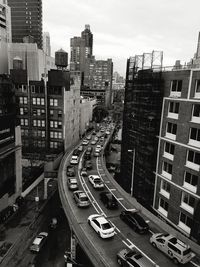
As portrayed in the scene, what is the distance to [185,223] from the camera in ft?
110

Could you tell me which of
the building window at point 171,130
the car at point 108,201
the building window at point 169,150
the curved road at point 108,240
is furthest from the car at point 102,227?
the building window at point 171,130

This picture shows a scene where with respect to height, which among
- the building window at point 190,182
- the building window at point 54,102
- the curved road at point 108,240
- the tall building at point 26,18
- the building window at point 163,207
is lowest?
the building window at point 163,207

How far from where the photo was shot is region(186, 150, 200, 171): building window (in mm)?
31266

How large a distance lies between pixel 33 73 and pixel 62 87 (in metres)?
23.0

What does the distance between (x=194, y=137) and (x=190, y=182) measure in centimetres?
652

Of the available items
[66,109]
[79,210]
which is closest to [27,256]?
[79,210]

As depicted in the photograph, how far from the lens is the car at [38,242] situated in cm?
3650

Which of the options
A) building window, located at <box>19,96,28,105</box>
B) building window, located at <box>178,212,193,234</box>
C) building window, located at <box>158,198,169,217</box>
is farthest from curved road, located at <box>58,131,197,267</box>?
building window, located at <box>19,96,28,105</box>

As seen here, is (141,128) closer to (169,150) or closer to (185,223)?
(169,150)

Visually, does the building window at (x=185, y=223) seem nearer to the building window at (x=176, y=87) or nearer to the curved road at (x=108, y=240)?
the curved road at (x=108, y=240)

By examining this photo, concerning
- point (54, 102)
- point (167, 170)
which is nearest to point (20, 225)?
point (167, 170)

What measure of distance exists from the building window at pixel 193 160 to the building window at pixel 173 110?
5833 millimetres

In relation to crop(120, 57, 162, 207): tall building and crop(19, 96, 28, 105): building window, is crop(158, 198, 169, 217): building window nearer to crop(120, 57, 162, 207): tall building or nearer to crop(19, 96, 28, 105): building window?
crop(120, 57, 162, 207): tall building

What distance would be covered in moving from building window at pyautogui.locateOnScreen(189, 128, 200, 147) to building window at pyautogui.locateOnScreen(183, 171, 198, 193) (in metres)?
4.54
